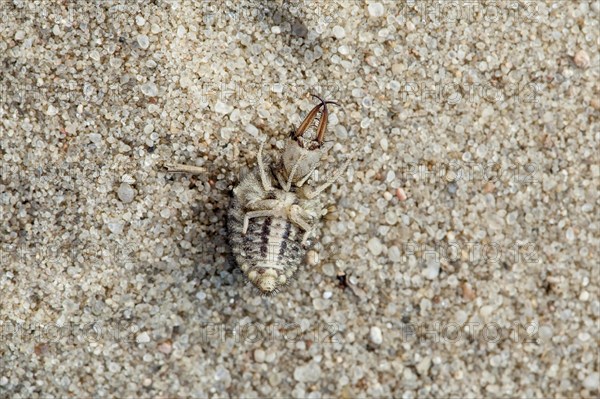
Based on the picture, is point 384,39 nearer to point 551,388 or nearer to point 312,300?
point 312,300

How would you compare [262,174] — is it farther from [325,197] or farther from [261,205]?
[325,197]

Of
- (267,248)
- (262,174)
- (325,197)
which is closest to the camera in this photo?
(267,248)

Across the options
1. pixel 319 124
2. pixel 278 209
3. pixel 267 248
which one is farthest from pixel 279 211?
pixel 319 124

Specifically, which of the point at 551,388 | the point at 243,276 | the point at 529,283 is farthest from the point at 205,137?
the point at 551,388

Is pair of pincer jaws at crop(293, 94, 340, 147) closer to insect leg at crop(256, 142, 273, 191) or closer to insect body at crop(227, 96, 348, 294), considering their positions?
insect body at crop(227, 96, 348, 294)

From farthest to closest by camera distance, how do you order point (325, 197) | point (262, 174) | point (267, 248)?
point (325, 197) → point (262, 174) → point (267, 248)
